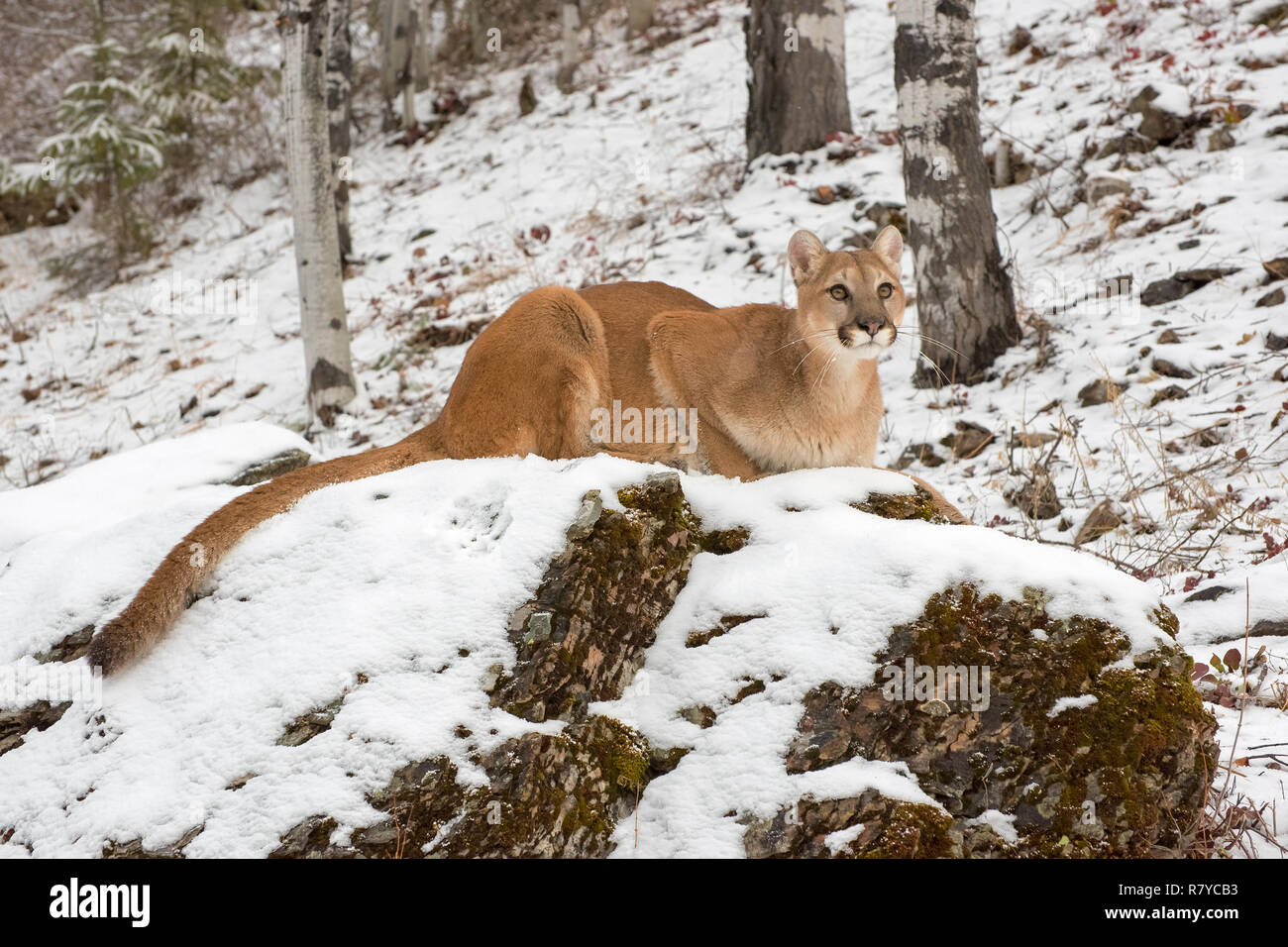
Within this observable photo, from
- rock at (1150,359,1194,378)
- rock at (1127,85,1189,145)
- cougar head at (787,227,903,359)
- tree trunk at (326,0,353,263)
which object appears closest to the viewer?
cougar head at (787,227,903,359)

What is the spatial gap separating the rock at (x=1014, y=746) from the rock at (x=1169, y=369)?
3870 mm

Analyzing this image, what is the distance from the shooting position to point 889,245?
5242mm

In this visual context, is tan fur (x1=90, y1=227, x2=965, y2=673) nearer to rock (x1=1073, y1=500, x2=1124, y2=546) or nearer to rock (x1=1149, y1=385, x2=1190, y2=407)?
rock (x1=1073, y1=500, x2=1124, y2=546)

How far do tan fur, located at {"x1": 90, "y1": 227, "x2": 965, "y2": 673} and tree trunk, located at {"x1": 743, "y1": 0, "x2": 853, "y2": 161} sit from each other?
5.70m

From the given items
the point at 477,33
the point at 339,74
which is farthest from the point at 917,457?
the point at 477,33

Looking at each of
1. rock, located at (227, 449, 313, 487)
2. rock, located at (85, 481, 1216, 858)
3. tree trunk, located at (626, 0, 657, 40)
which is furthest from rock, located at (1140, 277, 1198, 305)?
tree trunk, located at (626, 0, 657, 40)

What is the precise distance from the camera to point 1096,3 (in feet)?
37.2

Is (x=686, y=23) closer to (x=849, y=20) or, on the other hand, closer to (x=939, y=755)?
(x=849, y=20)

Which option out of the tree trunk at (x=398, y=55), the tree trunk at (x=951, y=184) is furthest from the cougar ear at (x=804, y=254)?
the tree trunk at (x=398, y=55)

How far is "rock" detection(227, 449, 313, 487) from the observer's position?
5305 mm

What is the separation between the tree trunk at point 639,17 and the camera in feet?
57.0

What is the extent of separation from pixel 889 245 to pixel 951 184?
6.99 ft

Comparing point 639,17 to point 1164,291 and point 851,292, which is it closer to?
point 1164,291

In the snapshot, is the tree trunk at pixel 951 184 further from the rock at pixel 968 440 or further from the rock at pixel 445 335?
the rock at pixel 445 335
